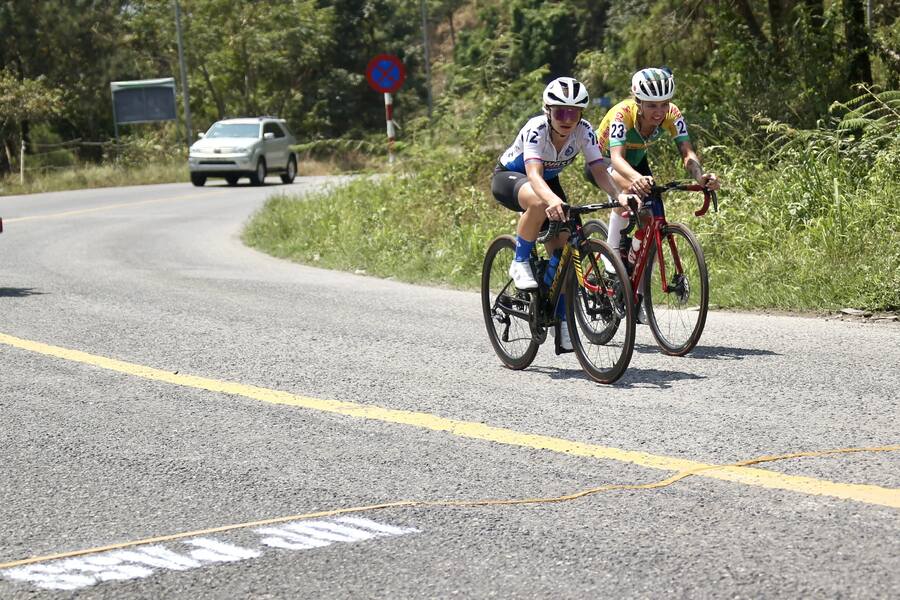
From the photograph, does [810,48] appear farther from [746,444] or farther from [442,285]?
[746,444]

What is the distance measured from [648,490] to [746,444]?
32.0 inches

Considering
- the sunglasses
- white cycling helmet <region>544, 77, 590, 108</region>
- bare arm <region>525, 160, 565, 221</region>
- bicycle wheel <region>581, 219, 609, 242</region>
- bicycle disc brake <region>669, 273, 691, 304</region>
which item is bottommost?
bicycle disc brake <region>669, 273, 691, 304</region>

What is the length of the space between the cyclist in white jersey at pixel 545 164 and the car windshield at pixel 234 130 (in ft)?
88.9

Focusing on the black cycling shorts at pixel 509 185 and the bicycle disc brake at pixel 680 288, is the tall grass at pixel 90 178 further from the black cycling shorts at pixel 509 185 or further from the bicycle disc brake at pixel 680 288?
the bicycle disc brake at pixel 680 288

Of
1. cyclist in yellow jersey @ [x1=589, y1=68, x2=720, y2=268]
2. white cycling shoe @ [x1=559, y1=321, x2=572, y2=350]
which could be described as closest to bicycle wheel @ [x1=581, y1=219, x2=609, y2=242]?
cyclist in yellow jersey @ [x1=589, y1=68, x2=720, y2=268]

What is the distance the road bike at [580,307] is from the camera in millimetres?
7055

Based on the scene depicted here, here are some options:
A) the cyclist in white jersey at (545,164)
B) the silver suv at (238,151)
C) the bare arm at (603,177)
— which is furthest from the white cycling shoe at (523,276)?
the silver suv at (238,151)

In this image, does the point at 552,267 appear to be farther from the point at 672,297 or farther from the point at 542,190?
the point at 672,297

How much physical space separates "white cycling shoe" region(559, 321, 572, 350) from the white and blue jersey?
907 millimetres

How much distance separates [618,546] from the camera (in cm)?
430

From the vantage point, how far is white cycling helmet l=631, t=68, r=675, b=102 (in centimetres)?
802

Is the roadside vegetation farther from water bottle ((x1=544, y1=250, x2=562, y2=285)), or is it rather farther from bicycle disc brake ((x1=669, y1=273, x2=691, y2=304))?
water bottle ((x1=544, y1=250, x2=562, y2=285))

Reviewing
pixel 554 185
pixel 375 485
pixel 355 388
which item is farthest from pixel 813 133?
pixel 375 485

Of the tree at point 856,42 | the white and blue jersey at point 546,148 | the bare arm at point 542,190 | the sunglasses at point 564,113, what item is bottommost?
the bare arm at point 542,190
